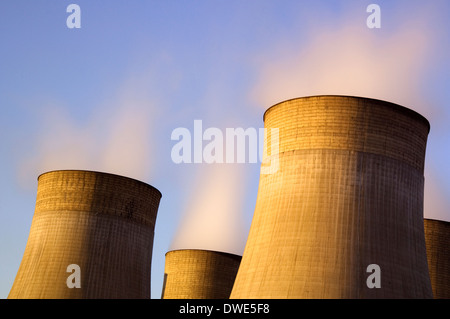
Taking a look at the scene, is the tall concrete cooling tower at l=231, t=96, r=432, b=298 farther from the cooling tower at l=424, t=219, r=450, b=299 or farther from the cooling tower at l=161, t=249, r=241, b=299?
the cooling tower at l=161, t=249, r=241, b=299

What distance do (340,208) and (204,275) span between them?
43.2 ft

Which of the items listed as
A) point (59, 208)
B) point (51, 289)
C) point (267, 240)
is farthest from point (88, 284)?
point (267, 240)

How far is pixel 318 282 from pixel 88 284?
8.35m

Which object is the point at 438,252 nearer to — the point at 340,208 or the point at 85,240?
the point at 340,208

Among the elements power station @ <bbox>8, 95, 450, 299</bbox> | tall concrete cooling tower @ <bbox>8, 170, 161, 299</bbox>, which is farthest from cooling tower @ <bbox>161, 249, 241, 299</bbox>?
power station @ <bbox>8, 95, 450, 299</bbox>

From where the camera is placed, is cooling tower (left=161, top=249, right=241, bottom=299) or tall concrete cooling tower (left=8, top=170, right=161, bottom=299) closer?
tall concrete cooling tower (left=8, top=170, right=161, bottom=299)

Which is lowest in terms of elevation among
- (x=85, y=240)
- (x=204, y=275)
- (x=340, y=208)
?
(x=340, y=208)

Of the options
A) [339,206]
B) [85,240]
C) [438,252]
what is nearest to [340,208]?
[339,206]

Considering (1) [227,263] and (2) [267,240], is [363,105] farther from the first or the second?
(1) [227,263]

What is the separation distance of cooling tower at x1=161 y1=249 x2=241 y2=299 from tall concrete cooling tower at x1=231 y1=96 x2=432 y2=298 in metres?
11.6

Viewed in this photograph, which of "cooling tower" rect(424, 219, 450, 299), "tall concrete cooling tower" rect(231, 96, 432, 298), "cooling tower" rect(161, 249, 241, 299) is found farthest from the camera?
"cooling tower" rect(161, 249, 241, 299)

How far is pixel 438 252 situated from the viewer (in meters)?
21.1

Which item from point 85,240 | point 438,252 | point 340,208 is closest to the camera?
point 340,208

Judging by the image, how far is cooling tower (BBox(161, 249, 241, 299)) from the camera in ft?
85.4
